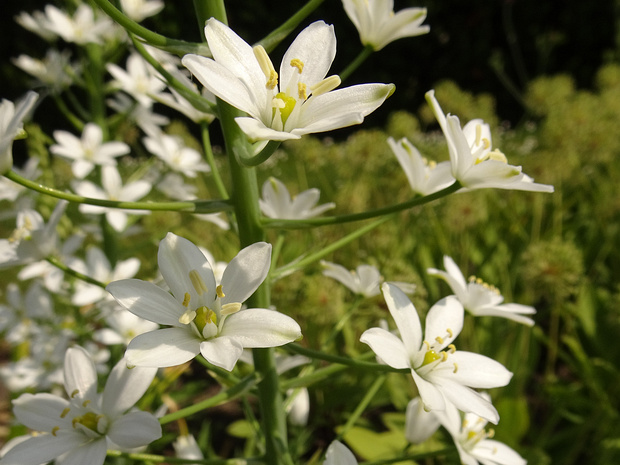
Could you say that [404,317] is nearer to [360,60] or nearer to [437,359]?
[437,359]

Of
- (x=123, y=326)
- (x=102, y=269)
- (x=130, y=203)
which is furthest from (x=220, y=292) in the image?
(x=102, y=269)

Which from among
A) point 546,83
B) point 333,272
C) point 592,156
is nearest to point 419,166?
point 333,272

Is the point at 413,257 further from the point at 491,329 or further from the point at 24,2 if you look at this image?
the point at 24,2

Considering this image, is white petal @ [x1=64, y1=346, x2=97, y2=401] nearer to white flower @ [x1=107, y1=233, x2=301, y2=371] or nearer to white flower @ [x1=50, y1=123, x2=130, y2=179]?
white flower @ [x1=107, y1=233, x2=301, y2=371]

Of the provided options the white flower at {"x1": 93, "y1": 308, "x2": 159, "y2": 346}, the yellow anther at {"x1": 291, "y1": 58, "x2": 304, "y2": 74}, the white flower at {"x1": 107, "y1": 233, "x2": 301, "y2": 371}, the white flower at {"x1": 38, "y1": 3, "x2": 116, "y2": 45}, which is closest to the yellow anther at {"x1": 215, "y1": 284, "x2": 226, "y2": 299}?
the white flower at {"x1": 107, "y1": 233, "x2": 301, "y2": 371}

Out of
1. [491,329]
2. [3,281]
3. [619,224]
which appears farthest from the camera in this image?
[3,281]
